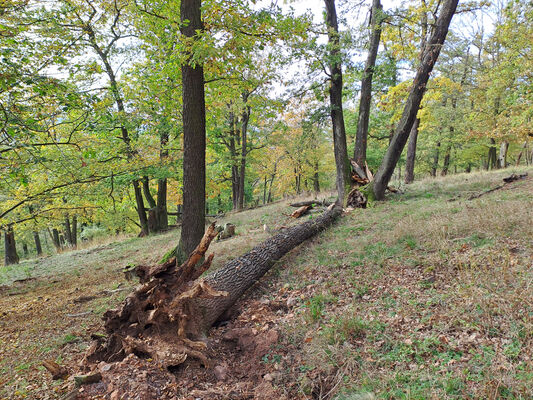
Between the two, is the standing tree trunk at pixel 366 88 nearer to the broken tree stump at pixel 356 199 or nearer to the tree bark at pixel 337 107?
the tree bark at pixel 337 107

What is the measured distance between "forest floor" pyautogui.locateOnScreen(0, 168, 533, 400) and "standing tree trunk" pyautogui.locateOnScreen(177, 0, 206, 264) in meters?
2.06

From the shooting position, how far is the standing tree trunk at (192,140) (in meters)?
6.02

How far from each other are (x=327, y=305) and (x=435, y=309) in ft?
4.78

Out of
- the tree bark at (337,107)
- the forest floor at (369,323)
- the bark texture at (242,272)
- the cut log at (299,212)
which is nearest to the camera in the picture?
the forest floor at (369,323)

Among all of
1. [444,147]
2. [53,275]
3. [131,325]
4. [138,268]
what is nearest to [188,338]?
[131,325]

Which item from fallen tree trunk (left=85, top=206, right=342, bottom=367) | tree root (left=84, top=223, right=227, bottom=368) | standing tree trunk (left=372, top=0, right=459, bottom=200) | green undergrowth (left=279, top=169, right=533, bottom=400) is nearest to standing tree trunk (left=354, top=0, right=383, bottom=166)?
standing tree trunk (left=372, top=0, right=459, bottom=200)

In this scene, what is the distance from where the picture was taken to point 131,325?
3.85m

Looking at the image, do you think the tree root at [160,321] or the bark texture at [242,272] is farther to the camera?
the bark texture at [242,272]

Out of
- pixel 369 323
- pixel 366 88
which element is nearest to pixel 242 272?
pixel 369 323

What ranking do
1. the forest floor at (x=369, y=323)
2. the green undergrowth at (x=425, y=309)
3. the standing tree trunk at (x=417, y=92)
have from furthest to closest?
the standing tree trunk at (x=417, y=92) < the forest floor at (x=369, y=323) < the green undergrowth at (x=425, y=309)

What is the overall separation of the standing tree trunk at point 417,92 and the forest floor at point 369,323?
333 centimetres

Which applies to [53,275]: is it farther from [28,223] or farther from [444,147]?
[444,147]

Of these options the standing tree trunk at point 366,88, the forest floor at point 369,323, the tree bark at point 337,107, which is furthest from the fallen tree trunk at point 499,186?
the standing tree trunk at point 366,88

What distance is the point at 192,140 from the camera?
635 centimetres
